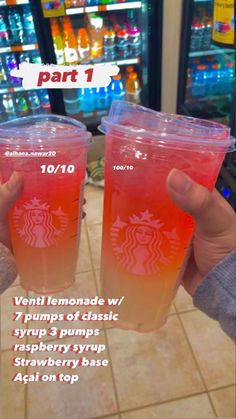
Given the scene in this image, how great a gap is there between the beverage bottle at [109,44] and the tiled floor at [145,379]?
4.43ft

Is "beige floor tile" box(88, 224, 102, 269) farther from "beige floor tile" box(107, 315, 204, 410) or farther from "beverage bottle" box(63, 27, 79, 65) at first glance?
"beverage bottle" box(63, 27, 79, 65)

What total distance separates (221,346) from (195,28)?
5.46ft

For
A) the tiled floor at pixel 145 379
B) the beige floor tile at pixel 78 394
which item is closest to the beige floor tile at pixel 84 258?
the tiled floor at pixel 145 379

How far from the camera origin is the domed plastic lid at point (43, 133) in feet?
1.32

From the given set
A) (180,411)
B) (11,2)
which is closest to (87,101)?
(11,2)

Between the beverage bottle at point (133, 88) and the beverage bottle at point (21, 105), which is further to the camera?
the beverage bottle at point (133, 88)

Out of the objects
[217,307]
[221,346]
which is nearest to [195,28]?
[221,346]

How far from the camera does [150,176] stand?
41cm

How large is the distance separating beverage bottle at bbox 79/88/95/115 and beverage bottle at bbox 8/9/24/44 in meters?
0.47

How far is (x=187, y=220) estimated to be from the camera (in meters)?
0.45

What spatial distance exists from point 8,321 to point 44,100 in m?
1.29

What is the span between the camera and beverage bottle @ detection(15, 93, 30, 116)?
1.98m

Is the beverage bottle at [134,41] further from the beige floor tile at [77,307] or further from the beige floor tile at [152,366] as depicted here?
the beige floor tile at [152,366]

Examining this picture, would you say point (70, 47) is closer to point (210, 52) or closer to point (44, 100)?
point (44, 100)
